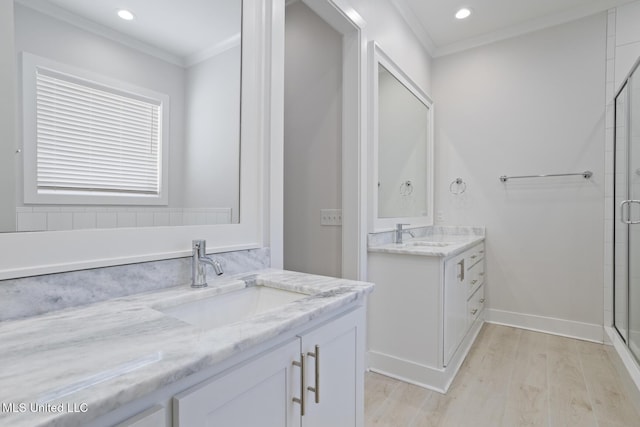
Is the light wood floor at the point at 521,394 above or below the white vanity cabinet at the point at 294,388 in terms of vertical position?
below

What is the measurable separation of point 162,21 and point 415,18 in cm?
240

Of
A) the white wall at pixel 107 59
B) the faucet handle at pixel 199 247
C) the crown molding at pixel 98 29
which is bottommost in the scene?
the faucet handle at pixel 199 247

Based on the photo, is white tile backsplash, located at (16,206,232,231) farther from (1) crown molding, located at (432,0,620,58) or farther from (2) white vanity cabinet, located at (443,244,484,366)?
(1) crown molding, located at (432,0,620,58)

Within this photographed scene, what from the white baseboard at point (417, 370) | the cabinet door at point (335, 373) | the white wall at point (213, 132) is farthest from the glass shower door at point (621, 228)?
the white wall at point (213, 132)

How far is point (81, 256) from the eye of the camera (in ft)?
2.83

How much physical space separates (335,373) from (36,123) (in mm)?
1054

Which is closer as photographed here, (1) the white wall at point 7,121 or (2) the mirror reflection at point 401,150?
(1) the white wall at point 7,121

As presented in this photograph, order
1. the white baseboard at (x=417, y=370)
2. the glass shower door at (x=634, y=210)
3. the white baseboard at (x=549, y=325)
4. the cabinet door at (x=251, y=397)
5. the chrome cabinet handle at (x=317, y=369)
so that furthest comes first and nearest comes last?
the white baseboard at (x=549, y=325)
the glass shower door at (x=634, y=210)
the white baseboard at (x=417, y=370)
the chrome cabinet handle at (x=317, y=369)
the cabinet door at (x=251, y=397)

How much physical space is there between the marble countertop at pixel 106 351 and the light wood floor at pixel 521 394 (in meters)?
1.23

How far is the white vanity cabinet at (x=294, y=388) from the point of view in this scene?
61 cm

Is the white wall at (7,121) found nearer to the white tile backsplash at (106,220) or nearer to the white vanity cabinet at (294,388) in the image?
the white tile backsplash at (106,220)

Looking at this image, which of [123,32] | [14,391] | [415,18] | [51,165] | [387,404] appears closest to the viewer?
[14,391]

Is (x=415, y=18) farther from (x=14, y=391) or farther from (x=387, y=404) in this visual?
(x=14, y=391)

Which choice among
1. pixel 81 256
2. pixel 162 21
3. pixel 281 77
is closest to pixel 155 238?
pixel 81 256
